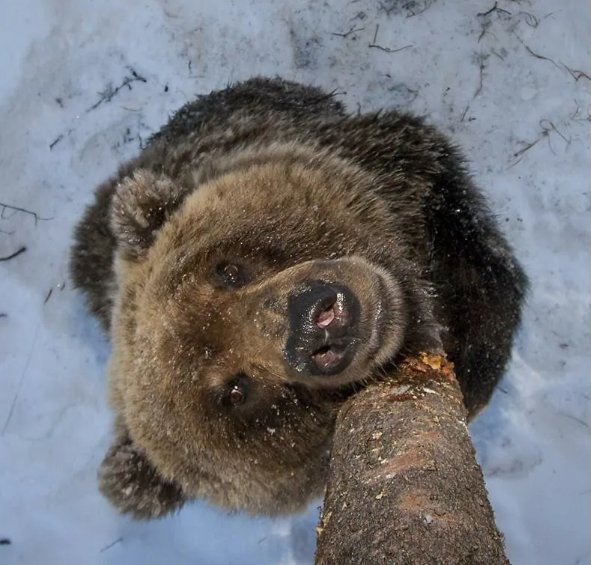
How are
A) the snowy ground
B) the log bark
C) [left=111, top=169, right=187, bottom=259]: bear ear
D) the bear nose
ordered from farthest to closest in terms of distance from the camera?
the snowy ground < [left=111, top=169, right=187, bottom=259]: bear ear < the bear nose < the log bark

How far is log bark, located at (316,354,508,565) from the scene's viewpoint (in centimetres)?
218

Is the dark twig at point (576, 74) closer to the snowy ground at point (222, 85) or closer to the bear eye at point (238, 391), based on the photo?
the snowy ground at point (222, 85)

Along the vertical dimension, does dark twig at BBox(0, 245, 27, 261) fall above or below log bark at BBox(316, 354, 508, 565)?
below

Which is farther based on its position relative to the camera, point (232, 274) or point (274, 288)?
point (232, 274)

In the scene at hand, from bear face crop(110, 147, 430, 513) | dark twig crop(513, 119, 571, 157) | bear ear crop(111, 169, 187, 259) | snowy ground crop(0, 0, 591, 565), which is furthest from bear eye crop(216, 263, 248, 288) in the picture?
dark twig crop(513, 119, 571, 157)

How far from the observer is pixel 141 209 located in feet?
11.0

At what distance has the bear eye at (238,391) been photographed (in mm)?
3039

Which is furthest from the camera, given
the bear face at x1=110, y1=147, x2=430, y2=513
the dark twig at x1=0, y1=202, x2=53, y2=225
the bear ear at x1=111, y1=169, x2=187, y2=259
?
the dark twig at x1=0, y1=202, x2=53, y2=225

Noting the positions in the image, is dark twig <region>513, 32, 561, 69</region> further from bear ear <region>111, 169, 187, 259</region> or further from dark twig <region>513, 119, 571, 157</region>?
bear ear <region>111, 169, 187, 259</region>

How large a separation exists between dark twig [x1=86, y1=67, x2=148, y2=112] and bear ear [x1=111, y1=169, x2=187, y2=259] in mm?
2077

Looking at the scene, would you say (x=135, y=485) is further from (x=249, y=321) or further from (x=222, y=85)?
(x=222, y=85)

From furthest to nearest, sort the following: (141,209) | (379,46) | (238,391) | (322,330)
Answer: (379,46)
(141,209)
(238,391)
(322,330)

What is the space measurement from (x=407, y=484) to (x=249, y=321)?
92 centimetres

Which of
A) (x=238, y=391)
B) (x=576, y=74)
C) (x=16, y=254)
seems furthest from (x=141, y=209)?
(x=576, y=74)
